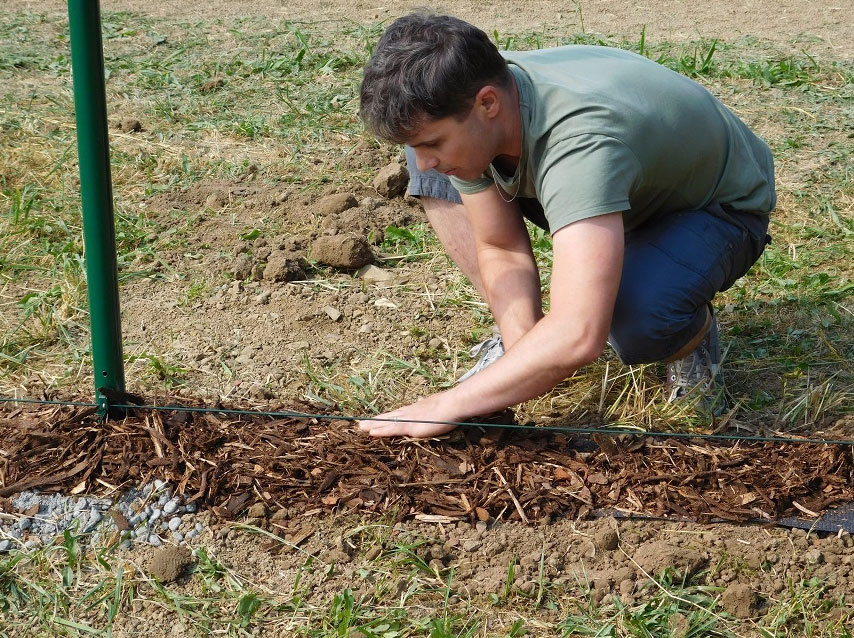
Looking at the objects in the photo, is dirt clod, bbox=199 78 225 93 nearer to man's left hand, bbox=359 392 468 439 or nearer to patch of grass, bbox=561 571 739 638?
man's left hand, bbox=359 392 468 439

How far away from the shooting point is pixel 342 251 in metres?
3.68

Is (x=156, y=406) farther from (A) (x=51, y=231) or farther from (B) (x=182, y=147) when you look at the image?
(B) (x=182, y=147)

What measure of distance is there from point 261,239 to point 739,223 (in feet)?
6.47

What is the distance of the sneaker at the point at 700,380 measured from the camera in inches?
115

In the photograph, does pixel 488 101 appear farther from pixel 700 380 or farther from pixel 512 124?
pixel 700 380

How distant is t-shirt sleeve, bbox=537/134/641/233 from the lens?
222cm

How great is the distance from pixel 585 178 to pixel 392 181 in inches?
80.6

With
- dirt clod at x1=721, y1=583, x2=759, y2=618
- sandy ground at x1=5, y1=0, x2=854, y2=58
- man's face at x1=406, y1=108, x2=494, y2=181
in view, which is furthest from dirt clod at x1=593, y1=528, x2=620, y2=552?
sandy ground at x1=5, y1=0, x2=854, y2=58

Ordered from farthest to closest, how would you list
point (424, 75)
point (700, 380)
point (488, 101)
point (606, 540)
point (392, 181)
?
point (392, 181) → point (700, 380) → point (606, 540) → point (488, 101) → point (424, 75)

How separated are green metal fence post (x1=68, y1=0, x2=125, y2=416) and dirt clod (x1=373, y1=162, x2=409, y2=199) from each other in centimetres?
187

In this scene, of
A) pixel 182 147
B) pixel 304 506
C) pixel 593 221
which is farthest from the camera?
pixel 182 147

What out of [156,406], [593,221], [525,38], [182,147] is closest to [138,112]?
[182,147]

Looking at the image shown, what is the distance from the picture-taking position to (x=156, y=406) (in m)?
2.68

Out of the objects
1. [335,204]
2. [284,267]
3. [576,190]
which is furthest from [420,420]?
[335,204]
